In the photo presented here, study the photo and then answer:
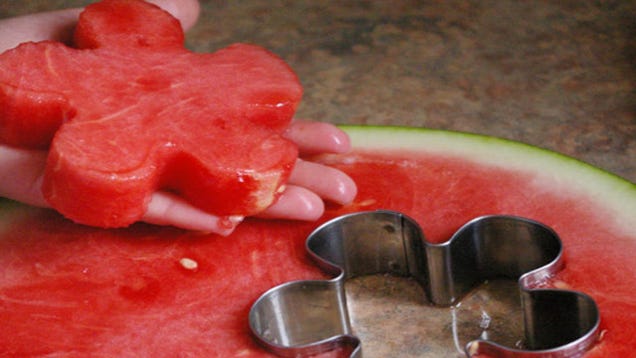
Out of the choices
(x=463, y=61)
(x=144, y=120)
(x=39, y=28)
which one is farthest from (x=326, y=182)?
(x=463, y=61)

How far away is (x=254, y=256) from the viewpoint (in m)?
1.60

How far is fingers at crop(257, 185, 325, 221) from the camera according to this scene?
1.63 metres

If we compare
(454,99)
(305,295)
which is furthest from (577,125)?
(305,295)

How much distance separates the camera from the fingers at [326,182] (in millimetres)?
1662

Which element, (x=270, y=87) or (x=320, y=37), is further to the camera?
(x=320, y=37)

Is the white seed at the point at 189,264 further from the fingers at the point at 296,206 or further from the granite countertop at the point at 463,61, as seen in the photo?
the granite countertop at the point at 463,61

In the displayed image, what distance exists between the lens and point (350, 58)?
106 inches

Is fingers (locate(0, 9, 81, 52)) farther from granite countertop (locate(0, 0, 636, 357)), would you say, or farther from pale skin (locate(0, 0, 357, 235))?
granite countertop (locate(0, 0, 636, 357))

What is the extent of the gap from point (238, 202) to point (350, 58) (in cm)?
121

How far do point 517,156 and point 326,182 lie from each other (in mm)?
351

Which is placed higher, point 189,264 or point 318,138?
point 318,138

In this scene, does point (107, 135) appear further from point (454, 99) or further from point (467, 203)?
point (454, 99)

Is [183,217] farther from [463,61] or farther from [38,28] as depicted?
[463,61]

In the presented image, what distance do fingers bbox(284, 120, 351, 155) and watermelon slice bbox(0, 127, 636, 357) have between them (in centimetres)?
4
